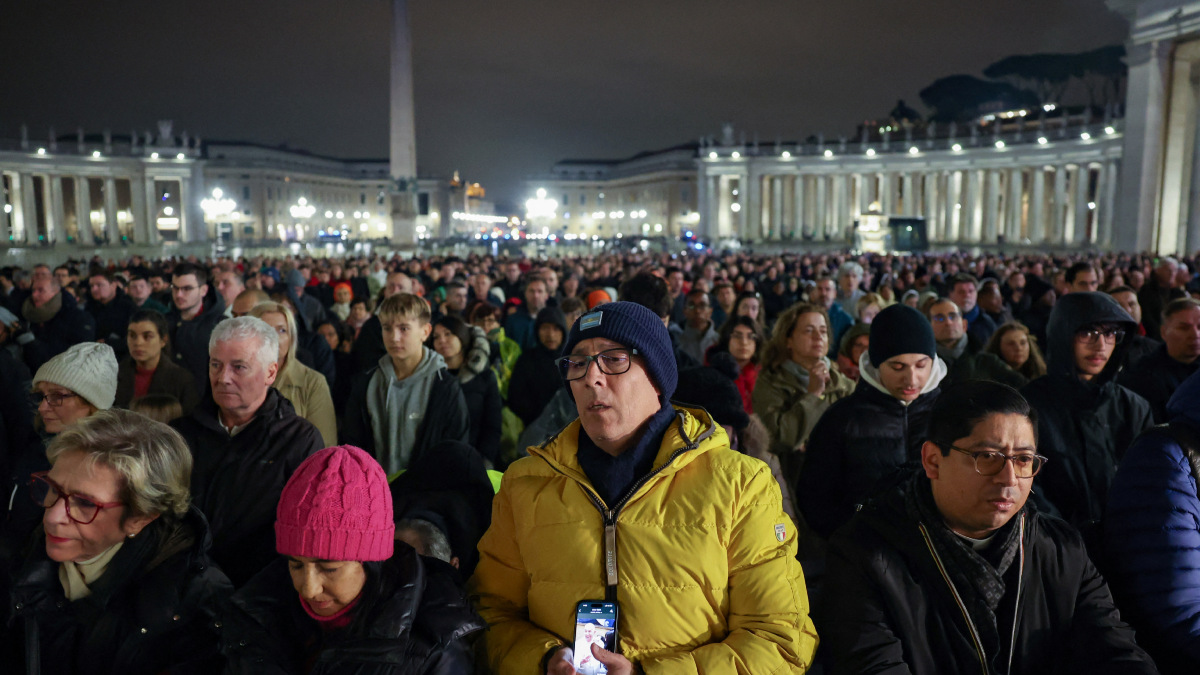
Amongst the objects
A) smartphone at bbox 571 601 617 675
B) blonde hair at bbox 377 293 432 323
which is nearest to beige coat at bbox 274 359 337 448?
blonde hair at bbox 377 293 432 323

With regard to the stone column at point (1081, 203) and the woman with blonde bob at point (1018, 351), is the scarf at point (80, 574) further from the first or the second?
the stone column at point (1081, 203)

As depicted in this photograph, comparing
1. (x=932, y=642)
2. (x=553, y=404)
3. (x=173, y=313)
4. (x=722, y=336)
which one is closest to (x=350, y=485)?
(x=932, y=642)

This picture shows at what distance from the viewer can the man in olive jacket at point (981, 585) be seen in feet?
8.49

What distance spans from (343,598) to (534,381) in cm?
446

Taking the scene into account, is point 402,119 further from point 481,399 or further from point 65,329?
point 481,399

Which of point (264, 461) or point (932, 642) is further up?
point (264, 461)

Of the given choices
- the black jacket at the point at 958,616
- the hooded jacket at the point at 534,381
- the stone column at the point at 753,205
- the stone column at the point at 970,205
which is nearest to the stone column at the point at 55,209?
the stone column at the point at 753,205

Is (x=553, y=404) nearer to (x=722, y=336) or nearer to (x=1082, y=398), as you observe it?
(x=722, y=336)

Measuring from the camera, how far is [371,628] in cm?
240

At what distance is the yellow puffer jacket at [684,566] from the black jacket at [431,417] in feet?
8.56

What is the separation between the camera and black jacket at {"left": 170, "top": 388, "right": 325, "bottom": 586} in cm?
340

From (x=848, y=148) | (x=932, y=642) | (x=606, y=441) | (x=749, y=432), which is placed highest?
(x=848, y=148)

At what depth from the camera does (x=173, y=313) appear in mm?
8617

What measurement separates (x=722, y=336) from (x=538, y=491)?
492cm
